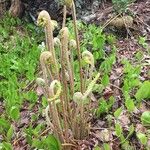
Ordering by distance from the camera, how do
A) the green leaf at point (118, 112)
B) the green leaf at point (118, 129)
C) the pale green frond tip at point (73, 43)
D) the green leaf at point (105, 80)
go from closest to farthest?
the pale green frond tip at point (73, 43), the green leaf at point (118, 129), the green leaf at point (118, 112), the green leaf at point (105, 80)

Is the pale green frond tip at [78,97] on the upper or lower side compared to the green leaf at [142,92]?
upper

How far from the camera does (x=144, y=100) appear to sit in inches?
123

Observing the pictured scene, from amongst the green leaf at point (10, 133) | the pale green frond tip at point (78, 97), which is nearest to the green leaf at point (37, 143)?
the green leaf at point (10, 133)

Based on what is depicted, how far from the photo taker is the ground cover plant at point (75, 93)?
2463 mm

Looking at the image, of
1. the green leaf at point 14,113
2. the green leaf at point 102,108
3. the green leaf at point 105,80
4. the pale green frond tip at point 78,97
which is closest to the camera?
the pale green frond tip at point 78,97

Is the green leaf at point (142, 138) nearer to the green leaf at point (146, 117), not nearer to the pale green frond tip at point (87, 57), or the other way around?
the green leaf at point (146, 117)

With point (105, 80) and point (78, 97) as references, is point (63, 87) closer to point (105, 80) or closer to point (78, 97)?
point (78, 97)

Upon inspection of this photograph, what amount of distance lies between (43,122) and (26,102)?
1.48ft

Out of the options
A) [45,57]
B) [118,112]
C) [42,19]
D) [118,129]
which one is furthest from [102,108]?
[42,19]

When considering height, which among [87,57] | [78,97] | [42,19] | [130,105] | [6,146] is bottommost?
[6,146]

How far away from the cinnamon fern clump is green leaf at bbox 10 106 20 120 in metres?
0.55

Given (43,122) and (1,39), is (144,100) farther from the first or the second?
(1,39)

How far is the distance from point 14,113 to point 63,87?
750 millimetres

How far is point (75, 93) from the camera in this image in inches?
95.3
